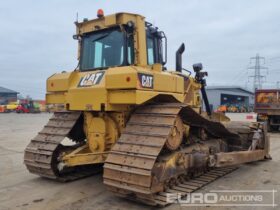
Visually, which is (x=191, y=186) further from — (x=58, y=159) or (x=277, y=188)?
(x=58, y=159)

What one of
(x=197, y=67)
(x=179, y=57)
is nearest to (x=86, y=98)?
(x=179, y=57)

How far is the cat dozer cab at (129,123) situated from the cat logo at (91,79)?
2 cm

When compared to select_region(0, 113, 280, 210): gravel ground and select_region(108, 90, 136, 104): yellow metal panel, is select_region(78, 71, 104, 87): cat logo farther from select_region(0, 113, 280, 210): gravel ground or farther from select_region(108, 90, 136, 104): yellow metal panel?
select_region(0, 113, 280, 210): gravel ground

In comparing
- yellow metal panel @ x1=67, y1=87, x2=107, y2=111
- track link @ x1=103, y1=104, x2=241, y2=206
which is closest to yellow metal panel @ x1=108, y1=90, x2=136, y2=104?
yellow metal panel @ x1=67, y1=87, x2=107, y2=111

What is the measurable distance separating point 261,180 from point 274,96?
11.0 m

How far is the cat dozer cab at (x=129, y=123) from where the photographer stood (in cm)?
456

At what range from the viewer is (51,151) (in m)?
5.72

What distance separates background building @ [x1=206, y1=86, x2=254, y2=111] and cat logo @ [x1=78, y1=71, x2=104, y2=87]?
191ft

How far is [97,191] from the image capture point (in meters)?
5.38

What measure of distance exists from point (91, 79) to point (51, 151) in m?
1.49

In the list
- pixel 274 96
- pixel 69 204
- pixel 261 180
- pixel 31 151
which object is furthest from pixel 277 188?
pixel 274 96

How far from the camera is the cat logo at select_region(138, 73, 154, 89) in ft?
15.8

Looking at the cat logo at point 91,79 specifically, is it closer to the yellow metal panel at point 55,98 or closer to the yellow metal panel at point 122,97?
the yellow metal panel at point 122,97

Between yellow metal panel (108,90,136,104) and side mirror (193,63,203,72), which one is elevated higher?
side mirror (193,63,203,72)
